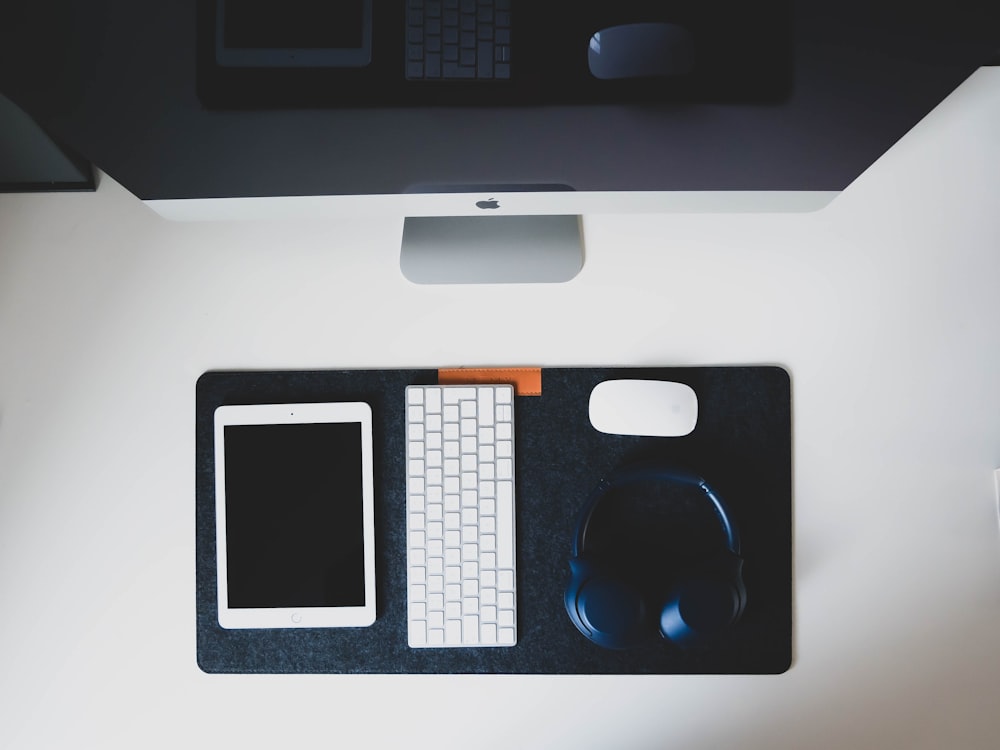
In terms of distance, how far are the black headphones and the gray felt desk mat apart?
36 mm

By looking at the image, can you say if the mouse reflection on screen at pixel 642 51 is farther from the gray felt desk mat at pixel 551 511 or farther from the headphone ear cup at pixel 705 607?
the headphone ear cup at pixel 705 607

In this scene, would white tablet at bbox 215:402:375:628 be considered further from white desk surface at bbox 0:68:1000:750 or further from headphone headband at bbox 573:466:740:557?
A: headphone headband at bbox 573:466:740:557

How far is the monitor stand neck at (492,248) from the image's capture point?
0.73 metres

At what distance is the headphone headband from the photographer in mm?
718

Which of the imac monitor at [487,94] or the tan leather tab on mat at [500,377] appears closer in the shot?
the imac monitor at [487,94]

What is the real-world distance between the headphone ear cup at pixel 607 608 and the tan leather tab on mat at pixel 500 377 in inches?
7.5

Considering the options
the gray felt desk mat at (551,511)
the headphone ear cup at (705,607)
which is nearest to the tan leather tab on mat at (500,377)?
the gray felt desk mat at (551,511)

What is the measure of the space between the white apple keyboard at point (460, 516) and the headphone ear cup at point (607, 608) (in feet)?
0.27

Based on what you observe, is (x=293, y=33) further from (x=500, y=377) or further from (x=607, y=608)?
(x=607, y=608)

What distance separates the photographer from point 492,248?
28.7 inches

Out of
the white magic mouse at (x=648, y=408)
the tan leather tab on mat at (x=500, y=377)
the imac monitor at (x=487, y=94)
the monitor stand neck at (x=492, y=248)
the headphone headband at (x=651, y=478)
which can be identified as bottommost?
the headphone headband at (x=651, y=478)

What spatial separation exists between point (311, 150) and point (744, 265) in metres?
0.45

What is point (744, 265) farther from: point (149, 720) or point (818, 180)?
point (149, 720)

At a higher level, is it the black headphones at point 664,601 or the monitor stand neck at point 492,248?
the monitor stand neck at point 492,248
